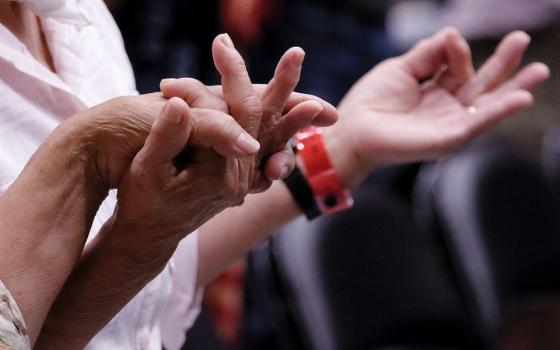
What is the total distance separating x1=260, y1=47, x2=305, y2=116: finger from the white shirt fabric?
0.23 metres

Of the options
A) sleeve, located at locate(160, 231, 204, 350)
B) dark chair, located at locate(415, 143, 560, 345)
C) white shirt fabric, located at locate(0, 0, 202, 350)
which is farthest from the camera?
dark chair, located at locate(415, 143, 560, 345)

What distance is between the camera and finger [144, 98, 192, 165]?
680 millimetres

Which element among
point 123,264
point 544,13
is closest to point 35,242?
point 123,264

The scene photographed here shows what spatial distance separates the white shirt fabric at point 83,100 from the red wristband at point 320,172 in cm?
16

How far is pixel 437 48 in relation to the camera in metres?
1.20

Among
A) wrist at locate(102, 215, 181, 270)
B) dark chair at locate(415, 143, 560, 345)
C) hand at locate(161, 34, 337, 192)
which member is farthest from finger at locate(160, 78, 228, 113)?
dark chair at locate(415, 143, 560, 345)

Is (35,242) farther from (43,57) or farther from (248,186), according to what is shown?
(43,57)

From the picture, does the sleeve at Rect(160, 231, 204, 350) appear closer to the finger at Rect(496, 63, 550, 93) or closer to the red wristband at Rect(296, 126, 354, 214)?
the red wristband at Rect(296, 126, 354, 214)

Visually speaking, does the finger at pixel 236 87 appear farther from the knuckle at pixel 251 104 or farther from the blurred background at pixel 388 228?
the blurred background at pixel 388 228

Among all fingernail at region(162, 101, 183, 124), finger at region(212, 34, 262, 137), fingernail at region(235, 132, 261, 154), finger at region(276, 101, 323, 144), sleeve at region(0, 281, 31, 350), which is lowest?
sleeve at region(0, 281, 31, 350)

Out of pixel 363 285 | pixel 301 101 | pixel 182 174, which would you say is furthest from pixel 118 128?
pixel 363 285

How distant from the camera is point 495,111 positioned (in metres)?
1.14

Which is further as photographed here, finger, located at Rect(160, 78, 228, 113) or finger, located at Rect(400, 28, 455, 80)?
finger, located at Rect(400, 28, 455, 80)

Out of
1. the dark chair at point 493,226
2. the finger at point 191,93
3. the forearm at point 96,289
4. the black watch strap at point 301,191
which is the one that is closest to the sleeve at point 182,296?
the black watch strap at point 301,191
